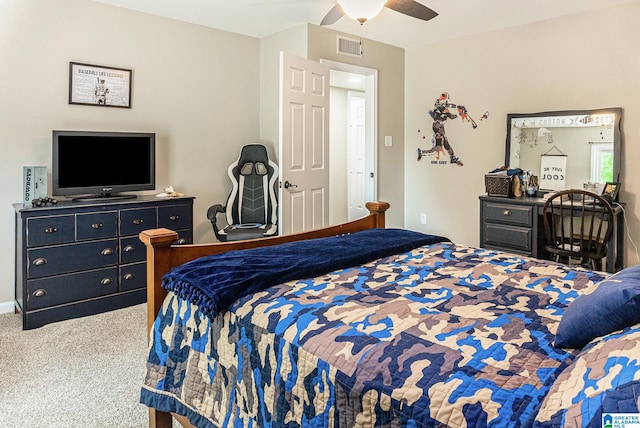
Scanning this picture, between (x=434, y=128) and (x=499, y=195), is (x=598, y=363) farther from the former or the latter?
(x=434, y=128)

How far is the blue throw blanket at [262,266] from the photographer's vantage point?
154 cm

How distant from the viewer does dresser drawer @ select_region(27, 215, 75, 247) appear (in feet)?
10.2

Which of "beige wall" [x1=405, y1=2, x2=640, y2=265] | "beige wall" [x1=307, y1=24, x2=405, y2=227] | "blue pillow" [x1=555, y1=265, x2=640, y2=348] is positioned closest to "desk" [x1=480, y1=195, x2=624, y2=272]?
"beige wall" [x1=405, y1=2, x2=640, y2=265]

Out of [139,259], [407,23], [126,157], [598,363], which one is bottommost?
[139,259]

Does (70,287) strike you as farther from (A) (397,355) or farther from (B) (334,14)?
(A) (397,355)

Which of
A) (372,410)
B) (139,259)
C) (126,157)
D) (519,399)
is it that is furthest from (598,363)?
(126,157)

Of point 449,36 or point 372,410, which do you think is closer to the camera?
point 372,410

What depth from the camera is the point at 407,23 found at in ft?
14.3

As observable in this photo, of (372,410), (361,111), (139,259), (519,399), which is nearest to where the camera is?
(519,399)

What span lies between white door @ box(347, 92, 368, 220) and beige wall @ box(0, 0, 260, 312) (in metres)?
2.09

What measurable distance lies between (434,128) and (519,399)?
4.60 meters

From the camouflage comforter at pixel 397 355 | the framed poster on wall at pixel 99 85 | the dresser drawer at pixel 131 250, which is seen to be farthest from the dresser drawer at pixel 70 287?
the camouflage comforter at pixel 397 355

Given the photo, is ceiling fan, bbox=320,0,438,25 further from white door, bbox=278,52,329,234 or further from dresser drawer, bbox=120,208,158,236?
dresser drawer, bbox=120,208,158,236

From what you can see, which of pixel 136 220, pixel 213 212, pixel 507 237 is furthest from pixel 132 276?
pixel 507 237
